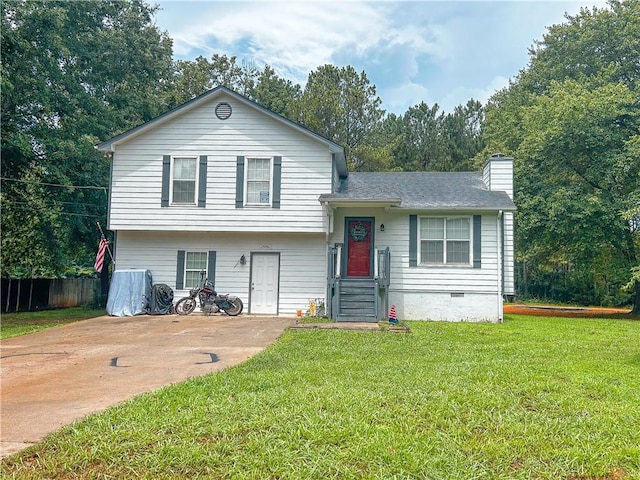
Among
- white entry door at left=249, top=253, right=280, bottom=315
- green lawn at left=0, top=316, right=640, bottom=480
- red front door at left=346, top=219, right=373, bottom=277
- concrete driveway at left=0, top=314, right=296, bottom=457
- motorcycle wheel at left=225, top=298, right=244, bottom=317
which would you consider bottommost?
concrete driveway at left=0, top=314, right=296, bottom=457

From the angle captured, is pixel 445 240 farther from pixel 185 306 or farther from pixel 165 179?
pixel 165 179

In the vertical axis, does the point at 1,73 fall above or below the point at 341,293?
above

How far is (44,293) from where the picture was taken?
59.1 ft

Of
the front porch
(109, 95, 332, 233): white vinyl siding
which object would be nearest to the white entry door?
(109, 95, 332, 233): white vinyl siding

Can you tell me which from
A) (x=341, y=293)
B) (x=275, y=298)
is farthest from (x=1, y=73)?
(x=341, y=293)

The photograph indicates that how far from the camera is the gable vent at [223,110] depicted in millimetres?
13523

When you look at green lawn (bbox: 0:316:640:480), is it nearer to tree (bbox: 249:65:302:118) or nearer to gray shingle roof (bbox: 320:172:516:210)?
gray shingle roof (bbox: 320:172:516:210)

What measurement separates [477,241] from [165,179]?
364 inches

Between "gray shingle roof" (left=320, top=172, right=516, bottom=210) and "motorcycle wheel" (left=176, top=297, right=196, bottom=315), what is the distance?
4.83m

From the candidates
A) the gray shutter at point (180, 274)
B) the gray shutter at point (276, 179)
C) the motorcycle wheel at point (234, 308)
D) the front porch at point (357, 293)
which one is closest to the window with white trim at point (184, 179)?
the gray shutter at point (180, 274)

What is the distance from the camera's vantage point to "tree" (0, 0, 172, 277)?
45.8ft

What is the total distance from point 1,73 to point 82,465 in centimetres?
1312

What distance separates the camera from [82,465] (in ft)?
10.1

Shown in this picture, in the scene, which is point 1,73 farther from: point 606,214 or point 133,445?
point 606,214
